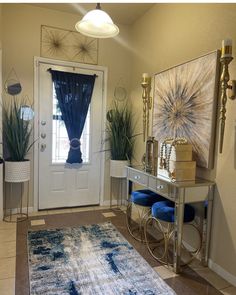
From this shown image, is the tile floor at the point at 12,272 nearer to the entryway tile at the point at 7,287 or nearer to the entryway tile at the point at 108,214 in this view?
the entryway tile at the point at 7,287

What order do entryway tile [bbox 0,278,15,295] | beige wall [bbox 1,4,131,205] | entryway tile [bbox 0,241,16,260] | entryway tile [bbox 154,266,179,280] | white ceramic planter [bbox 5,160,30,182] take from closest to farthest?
1. entryway tile [bbox 0,278,15,295]
2. entryway tile [bbox 154,266,179,280]
3. entryway tile [bbox 0,241,16,260]
4. white ceramic planter [bbox 5,160,30,182]
5. beige wall [bbox 1,4,131,205]

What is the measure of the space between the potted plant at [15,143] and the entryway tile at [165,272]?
1.96 m

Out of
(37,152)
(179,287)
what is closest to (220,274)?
(179,287)

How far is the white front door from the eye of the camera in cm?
350

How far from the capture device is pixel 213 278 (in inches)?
83.7

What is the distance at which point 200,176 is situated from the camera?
2.44 metres

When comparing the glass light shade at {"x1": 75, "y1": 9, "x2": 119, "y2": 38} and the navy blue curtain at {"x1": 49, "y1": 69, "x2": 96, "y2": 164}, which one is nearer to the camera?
the glass light shade at {"x1": 75, "y1": 9, "x2": 119, "y2": 38}

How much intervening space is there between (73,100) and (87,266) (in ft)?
7.42

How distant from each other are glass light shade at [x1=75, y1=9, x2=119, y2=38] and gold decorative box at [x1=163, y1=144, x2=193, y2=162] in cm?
120

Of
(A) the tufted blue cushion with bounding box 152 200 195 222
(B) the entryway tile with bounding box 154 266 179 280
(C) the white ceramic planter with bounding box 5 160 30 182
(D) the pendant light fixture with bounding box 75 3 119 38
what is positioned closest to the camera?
(D) the pendant light fixture with bounding box 75 3 119 38

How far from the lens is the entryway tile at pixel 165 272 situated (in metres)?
2.11

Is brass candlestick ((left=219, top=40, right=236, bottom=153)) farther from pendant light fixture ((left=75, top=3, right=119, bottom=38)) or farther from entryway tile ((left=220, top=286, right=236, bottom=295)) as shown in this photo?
entryway tile ((left=220, top=286, right=236, bottom=295))

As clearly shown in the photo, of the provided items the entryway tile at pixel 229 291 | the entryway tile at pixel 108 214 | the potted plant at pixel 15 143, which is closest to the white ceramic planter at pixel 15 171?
the potted plant at pixel 15 143

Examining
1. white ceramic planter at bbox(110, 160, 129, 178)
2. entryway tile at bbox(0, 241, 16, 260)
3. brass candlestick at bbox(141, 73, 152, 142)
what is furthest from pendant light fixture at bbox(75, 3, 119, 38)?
entryway tile at bbox(0, 241, 16, 260)
